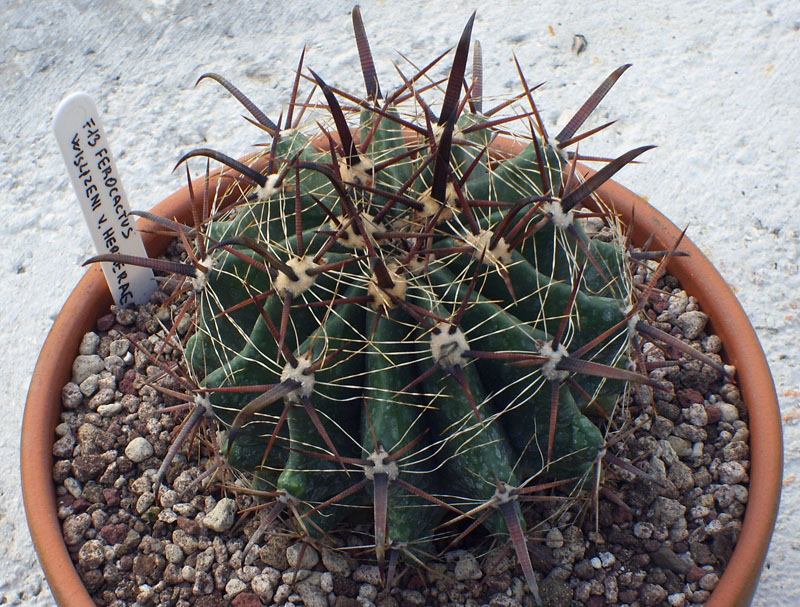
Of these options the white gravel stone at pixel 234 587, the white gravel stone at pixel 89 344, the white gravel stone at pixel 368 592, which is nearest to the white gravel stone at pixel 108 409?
the white gravel stone at pixel 89 344

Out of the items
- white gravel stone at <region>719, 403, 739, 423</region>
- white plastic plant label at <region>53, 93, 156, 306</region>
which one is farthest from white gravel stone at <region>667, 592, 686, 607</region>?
white plastic plant label at <region>53, 93, 156, 306</region>

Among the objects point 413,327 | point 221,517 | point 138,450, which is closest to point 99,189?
point 138,450

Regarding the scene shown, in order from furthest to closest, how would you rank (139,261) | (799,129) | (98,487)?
(799,129) → (98,487) → (139,261)

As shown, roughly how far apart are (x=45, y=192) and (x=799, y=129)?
69.0 inches

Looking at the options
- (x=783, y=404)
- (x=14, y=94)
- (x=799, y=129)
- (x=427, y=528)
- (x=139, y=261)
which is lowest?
(x=783, y=404)

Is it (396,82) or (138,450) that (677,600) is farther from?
(396,82)

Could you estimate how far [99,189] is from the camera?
4.17 feet

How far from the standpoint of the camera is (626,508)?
1138 millimetres

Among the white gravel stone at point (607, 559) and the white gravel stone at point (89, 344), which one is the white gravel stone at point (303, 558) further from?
the white gravel stone at point (89, 344)

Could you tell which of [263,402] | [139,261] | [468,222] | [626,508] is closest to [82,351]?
[139,261]

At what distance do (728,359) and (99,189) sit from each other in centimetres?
98

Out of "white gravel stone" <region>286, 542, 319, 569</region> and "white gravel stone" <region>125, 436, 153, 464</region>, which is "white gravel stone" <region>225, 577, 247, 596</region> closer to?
"white gravel stone" <region>286, 542, 319, 569</region>

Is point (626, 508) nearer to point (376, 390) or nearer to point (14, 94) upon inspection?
point (376, 390)

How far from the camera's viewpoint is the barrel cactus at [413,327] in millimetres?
917
